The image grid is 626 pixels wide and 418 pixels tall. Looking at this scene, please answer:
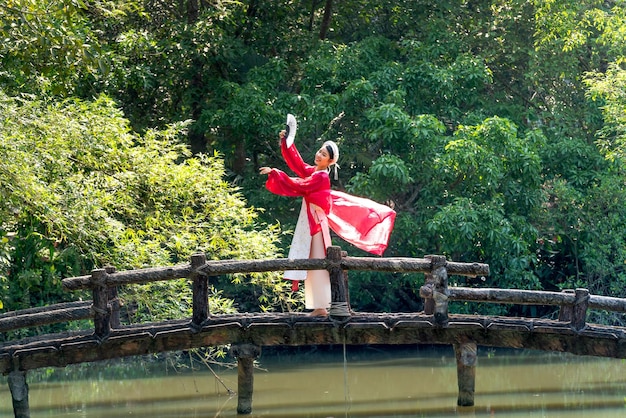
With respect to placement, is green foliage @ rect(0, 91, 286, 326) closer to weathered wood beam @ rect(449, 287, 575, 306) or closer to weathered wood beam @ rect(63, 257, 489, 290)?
weathered wood beam @ rect(63, 257, 489, 290)

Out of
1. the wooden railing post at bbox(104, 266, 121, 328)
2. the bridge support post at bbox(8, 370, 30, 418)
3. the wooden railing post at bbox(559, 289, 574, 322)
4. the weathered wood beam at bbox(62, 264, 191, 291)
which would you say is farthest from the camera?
the wooden railing post at bbox(104, 266, 121, 328)

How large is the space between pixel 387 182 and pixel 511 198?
196cm

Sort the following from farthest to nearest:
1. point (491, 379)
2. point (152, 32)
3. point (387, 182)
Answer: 1. point (152, 32)
2. point (387, 182)
3. point (491, 379)

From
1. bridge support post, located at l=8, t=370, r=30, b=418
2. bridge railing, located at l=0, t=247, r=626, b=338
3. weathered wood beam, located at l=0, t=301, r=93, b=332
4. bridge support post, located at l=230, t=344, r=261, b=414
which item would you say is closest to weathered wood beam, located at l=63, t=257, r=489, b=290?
bridge railing, located at l=0, t=247, r=626, b=338

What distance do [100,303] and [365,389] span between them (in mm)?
4717

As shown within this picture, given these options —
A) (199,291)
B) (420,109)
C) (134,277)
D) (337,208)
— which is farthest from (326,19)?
(134,277)

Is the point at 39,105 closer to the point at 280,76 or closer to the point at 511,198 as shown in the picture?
the point at 280,76

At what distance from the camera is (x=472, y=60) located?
1673 cm

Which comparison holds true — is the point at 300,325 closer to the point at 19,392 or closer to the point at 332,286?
the point at 332,286

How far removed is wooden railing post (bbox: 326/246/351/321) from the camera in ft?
32.1

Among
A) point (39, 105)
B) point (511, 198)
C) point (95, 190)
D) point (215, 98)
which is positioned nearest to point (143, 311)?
point (95, 190)

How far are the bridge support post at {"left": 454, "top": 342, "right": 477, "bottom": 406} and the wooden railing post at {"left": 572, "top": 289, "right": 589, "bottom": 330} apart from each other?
1.03 meters

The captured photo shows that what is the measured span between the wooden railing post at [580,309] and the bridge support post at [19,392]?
502cm

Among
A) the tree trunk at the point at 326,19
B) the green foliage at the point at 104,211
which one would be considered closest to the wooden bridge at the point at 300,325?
the green foliage at the point at 104,211
